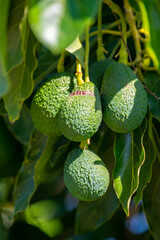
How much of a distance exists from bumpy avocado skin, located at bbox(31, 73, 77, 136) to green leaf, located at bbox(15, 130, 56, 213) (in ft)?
0.66

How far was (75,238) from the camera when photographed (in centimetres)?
192

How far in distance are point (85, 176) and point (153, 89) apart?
38cm

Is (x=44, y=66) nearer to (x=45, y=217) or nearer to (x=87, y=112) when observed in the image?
(x=87, y=112)

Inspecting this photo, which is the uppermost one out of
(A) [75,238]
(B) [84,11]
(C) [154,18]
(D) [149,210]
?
(B) [84,11]

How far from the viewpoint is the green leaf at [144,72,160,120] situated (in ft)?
4.19

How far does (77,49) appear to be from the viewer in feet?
3.69

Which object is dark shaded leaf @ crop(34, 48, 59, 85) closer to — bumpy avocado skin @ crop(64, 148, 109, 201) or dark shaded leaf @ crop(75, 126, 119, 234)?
dark shaded leaf @ crop(75, 126, 119, 234)

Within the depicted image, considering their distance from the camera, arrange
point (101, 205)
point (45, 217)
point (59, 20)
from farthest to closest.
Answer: point (45, 217) → point (101, 205) → point (59, 20)

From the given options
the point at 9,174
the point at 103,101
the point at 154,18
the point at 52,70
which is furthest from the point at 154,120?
the point at 9,174

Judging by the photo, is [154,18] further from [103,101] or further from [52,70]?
[52,70]

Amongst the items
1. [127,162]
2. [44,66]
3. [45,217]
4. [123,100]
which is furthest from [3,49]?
[45,217]

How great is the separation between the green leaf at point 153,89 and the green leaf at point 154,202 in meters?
0.24

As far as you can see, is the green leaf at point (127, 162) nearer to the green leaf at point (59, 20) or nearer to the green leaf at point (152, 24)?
the green leaf at point (152, 24)

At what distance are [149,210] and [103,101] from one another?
0.50 m
